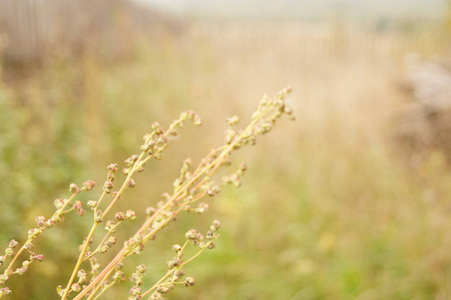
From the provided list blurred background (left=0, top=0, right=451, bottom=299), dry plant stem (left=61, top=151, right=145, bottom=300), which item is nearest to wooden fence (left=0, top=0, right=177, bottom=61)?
blurred background (left=0, top=0, right=451, bottom=299)

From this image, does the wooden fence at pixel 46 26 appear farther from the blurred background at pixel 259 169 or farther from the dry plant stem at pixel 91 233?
the dry plant stem at pixel 91 233

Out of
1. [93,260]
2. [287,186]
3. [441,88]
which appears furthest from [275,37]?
[93,260]

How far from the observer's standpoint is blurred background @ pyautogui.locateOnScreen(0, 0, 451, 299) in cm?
279

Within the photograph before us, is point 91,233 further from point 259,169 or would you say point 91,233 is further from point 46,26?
point 46,26

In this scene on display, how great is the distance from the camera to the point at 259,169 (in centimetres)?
386

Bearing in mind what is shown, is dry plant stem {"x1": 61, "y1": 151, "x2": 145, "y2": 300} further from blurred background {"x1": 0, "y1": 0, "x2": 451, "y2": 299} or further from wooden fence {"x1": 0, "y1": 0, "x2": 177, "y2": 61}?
wooden fence {"x1": 0, "y1": 0, "x2": 177, "y2": 61}

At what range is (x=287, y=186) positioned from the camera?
3.66m

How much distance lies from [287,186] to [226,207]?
0.65 metres

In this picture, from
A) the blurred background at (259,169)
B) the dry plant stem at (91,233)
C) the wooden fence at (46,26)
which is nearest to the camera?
the dry plant stem at (91,233)

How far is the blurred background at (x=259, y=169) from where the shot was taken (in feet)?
9.16

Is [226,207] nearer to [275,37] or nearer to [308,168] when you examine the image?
[308,168]

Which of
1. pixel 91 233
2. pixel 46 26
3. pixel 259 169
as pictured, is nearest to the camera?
pixel 91 233

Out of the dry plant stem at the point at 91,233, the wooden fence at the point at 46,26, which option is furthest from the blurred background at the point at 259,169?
the dry plant stem at the point at 91,233

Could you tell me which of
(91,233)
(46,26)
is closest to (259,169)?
(91,233)
